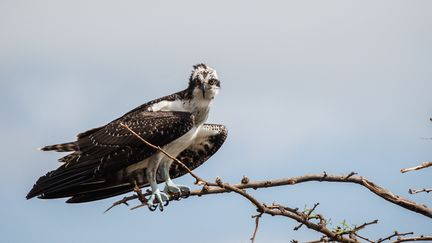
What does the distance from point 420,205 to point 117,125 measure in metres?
5.27

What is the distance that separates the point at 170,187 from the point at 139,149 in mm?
706

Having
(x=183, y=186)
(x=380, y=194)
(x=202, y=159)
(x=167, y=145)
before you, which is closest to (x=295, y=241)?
(x=380, y=194)

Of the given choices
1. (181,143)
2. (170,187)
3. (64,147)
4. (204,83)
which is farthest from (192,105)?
(64,147)

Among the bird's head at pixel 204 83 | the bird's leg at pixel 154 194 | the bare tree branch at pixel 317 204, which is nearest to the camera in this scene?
the bare tree branch at pixel 317 204

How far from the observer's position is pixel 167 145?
10.6m

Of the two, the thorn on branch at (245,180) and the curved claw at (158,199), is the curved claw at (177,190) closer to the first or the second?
the curved claw at (158,199)

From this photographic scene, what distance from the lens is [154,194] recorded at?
9930 millimetres

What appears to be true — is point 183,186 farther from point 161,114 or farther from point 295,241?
point 295,241

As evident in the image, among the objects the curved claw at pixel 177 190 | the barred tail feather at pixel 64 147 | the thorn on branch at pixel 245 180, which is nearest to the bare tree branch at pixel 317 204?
the thorn on branch at pixel 245 180

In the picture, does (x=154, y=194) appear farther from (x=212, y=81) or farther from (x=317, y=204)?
(x=317, y=204)

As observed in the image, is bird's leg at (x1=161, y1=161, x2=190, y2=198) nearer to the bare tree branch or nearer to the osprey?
the osprey

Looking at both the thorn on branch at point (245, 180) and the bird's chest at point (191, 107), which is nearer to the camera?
the thorn on branch at point (245, 180)

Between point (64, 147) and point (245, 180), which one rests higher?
point (64, 147)

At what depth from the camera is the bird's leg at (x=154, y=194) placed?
9.78 metres
